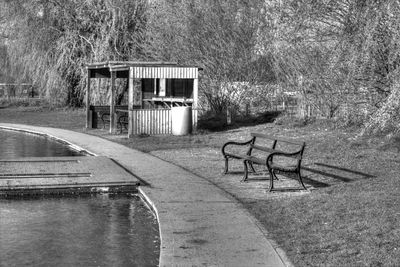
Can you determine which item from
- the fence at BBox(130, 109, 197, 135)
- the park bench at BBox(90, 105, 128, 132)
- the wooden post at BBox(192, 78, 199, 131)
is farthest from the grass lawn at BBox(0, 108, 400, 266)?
the park bench at BBox(90, 105, 128, 132)

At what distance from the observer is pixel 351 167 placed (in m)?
13.6

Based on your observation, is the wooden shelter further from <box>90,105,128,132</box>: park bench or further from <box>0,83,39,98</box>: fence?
<box>0,83,39,98</box>: fence

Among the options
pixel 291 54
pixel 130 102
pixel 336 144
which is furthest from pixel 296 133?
pixel 130 102

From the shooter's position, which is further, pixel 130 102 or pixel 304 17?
pixel 130 102

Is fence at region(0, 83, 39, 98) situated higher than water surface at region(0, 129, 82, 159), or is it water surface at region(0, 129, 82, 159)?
fence at region(0, 83, 39, 98)

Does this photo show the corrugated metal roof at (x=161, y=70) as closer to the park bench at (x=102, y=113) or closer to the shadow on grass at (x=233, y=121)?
the shadow on grass at (x=233, y=121)

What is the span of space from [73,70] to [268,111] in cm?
1410

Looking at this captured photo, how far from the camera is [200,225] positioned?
8.44 metres

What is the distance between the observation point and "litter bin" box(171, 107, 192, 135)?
22062mm

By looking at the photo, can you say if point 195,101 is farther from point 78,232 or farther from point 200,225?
point 78,232

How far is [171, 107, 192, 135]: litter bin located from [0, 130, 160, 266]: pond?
1115 cm

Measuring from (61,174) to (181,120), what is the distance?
10.1 meters

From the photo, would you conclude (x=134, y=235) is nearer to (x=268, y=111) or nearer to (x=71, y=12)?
(x=268, y=111)

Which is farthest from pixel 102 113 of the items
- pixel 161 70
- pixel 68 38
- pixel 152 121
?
pixel 68 38
